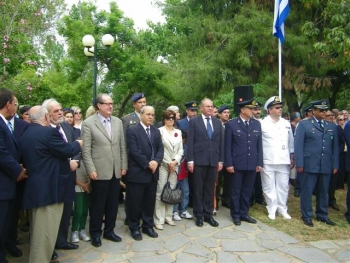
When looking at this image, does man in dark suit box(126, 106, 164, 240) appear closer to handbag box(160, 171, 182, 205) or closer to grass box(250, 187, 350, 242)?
handbag box(160, 171, 182, 205)

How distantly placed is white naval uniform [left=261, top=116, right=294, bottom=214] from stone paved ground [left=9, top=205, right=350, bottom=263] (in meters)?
0.85

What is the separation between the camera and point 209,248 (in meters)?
4.75

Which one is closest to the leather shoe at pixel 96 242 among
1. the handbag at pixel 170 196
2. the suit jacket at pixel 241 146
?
the handbag at pixel 170 196

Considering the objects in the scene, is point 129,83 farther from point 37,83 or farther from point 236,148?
point 236,148

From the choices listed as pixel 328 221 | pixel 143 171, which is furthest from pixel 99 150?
pixel 328 221

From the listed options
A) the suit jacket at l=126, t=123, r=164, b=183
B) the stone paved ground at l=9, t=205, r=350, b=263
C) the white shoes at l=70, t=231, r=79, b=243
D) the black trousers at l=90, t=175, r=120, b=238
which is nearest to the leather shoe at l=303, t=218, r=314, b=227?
the stone paved ground at l=9, t=205, r=350, b=263

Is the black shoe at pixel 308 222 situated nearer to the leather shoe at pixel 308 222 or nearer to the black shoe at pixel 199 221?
the leather shoe at pixel 308 222

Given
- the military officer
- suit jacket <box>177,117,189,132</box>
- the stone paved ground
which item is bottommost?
the stone paved ground

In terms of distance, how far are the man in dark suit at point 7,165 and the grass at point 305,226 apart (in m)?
4.02

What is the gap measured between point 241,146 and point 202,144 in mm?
735

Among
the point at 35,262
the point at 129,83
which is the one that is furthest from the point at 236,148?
the point at 129,83

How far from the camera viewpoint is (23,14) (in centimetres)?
988

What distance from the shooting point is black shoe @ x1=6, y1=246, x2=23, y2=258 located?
443cm

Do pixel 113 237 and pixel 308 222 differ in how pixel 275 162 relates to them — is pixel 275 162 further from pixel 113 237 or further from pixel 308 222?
pixel 113 237
